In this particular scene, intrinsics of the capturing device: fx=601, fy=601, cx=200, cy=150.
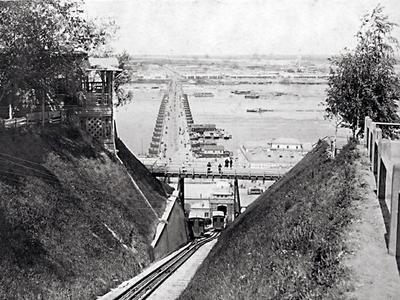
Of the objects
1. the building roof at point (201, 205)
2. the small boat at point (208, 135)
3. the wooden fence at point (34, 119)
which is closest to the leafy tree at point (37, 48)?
the wooden fence at point (34, 119)

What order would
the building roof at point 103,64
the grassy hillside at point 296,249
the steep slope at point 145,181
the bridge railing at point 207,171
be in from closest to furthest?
the grassy hillside at point 296,249, the steep slope at point 145,181, the building roof at point 103,64, the bridge railing at point 207,171

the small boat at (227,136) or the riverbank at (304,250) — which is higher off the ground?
the riverbank at (304,250)

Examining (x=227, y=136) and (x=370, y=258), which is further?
(x=227, y=136)

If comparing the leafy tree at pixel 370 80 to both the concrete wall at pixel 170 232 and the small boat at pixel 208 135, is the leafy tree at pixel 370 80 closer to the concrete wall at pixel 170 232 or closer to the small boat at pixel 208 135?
the concrete wall at pixel 170 232

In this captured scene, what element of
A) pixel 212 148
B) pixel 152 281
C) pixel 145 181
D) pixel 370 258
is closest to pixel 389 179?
pixel 370 258

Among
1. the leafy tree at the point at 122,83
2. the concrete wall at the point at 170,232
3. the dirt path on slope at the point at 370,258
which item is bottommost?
the concrete wall at the point at 170,232

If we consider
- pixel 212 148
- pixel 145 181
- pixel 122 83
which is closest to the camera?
pixel 145 181

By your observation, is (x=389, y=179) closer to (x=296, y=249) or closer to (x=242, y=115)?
(x=296, y=249)
